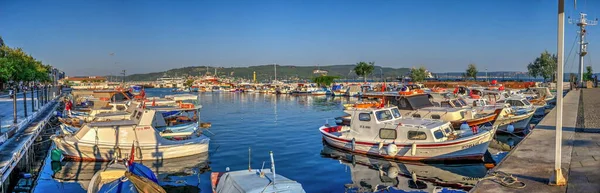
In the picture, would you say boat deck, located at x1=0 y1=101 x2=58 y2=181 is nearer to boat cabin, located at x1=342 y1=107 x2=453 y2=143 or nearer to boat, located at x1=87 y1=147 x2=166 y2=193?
boat, located at x1=87 y1=147 x2=166 y2=193

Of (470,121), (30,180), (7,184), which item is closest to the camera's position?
(7,184)

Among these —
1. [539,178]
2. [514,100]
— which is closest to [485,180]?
[539,178]

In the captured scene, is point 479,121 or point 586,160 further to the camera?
point 479,121

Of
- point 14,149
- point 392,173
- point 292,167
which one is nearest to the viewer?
point 392,173

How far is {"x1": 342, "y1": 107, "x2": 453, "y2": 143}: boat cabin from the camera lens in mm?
20953

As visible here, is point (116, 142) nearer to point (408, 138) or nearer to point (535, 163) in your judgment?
point (408, 138)

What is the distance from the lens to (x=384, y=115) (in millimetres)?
22953

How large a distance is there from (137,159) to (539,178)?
18268 millimetres

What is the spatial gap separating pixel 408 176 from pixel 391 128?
3.44m

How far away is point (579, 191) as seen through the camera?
10102 millimetres

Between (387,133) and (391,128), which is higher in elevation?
(391,128)

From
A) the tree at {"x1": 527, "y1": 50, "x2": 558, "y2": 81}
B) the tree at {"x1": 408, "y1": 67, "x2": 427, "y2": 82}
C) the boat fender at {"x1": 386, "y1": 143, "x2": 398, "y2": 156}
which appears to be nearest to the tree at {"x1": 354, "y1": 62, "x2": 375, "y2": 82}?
the tree at {"x1": 408, "y1": 67, "x2": 427, "y2": 82}

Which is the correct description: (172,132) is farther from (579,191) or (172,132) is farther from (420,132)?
(579,191)

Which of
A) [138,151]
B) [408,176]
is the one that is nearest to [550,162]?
[408,176]
